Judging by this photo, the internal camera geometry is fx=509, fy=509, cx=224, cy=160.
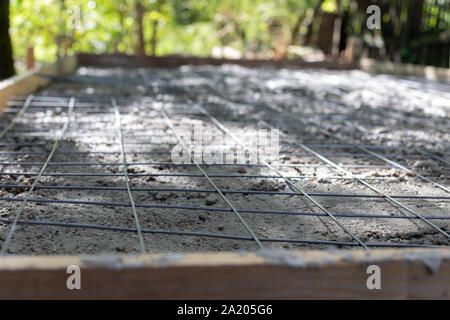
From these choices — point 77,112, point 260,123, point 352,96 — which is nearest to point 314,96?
point 352,96

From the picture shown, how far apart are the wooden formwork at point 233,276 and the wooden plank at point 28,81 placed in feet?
8.75

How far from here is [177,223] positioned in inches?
64.4

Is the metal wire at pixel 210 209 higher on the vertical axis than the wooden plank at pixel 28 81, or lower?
lower

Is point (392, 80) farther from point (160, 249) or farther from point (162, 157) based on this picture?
point (160, 249)

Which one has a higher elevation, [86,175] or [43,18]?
[43,18]

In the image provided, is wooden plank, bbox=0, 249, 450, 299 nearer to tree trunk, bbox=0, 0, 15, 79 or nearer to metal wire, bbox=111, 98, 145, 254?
metal wire, bbox=111, 98, 145, 254

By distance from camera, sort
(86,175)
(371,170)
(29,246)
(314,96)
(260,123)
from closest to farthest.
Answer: (29,246) < (86,175) < (371,170) < (260,123) < (314,96)

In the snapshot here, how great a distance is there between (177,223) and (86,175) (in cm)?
56

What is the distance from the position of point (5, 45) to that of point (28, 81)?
1.79 meters

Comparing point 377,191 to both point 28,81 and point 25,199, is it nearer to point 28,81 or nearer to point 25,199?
point 25,199

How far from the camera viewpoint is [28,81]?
404cm

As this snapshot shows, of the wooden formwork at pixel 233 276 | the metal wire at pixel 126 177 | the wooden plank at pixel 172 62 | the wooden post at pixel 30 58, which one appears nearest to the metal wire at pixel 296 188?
the wooden formwork at pixel 233 276

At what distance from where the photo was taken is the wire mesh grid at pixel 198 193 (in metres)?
1.50

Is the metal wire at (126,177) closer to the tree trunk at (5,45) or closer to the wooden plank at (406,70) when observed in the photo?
the tree trunk at (5,45)
